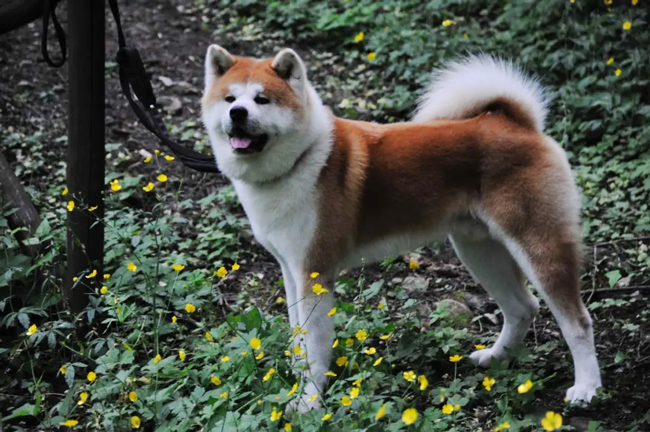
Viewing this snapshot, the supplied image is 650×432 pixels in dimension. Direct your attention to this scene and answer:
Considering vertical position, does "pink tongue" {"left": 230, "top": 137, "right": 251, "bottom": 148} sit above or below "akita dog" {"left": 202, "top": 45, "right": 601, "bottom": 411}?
above

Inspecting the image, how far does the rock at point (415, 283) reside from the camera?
4.73 m

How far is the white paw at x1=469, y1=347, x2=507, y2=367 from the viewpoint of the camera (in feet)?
12.7

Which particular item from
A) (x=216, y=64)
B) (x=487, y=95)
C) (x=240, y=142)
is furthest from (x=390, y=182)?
(x=216, y=64)

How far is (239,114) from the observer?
135 inches

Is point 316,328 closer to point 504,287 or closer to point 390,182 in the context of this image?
point 390,182

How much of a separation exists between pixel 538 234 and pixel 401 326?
904 millimetres

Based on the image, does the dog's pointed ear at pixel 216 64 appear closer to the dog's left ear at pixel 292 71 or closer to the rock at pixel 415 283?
the dog's left ear at pixel 292 71

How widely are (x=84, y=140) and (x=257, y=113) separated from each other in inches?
37.0

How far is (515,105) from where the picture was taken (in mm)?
3777

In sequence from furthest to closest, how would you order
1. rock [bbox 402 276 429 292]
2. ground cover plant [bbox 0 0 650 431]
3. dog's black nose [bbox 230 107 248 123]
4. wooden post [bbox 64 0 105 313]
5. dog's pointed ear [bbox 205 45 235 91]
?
rock [bbox 402 276 429 292]
wooden post [bbox 64 0 105 313]
dog's pointed ear [bbox 205 45 235 91]
dog's black nose [bbox 230 107 248 123]
ground cover plant [bbox 0 0 650 431]

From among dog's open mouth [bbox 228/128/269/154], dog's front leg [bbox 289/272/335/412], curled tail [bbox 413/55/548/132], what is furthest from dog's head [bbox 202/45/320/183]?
curled tail [bbox 413/55/548/132]

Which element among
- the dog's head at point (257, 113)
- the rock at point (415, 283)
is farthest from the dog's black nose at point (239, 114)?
the rock at point (415, 283)

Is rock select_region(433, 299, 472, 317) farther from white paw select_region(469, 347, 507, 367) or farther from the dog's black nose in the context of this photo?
the dog's black nose

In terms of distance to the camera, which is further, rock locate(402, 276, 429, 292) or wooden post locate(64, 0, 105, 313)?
rock locate(402, 276, 429, 292)
